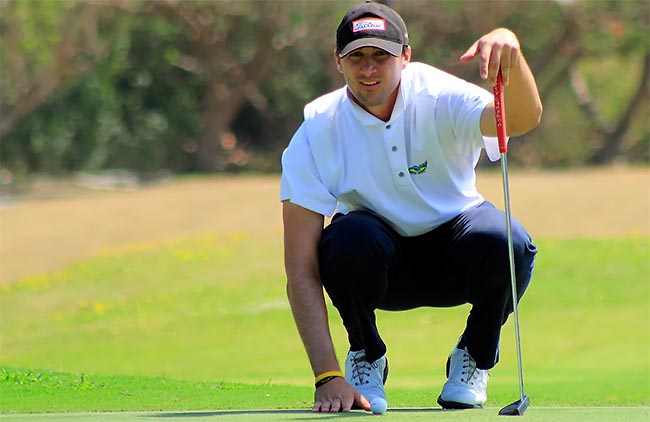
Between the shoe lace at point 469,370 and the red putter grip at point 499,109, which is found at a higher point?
the red putter grip at point 499,109

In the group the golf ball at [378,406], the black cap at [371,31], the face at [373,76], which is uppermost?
the black cap at [371,31]

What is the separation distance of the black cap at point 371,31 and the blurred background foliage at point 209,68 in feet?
65.6

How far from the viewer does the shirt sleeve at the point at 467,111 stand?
4.45 metres

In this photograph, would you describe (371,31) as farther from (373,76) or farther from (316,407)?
(316,407)

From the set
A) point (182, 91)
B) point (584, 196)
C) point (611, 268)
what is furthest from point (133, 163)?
point (611, 268)

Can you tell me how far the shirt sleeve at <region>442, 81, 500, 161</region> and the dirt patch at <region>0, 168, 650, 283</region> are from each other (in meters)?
11.7

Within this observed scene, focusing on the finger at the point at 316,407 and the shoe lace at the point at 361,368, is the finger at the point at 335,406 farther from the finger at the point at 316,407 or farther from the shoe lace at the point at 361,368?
the shoe lace at the point at 361,368

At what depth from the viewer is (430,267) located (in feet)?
15.6

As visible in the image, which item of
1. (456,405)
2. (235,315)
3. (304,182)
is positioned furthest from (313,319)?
(235,315)

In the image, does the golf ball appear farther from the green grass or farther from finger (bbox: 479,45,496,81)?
finger (bbox: 479,45,496,81)

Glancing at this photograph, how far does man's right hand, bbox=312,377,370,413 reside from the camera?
427cm

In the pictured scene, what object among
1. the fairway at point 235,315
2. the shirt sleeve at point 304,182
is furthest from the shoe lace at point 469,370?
the shirt sleeve at point 304,182

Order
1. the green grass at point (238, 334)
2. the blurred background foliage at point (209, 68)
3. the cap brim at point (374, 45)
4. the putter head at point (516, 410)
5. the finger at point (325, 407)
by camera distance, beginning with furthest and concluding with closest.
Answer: the blurred background foliage at point (209, 68) < the green grass at point (238, 334) < the cap brim at point (374, 45) < the finger at point (325, 407) < the putter head at point (516, 410)

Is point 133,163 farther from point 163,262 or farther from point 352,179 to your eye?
point 352,179
